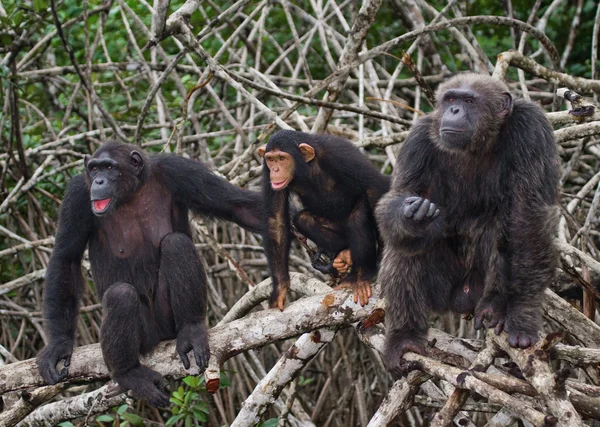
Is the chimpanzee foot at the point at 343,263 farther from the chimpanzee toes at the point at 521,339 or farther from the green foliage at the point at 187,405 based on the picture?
the chimpanzee toes at the point at 521,339

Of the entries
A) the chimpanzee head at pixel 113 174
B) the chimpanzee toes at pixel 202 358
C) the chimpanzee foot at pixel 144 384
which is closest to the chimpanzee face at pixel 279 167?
the chimpanzee head at pixel 113 174

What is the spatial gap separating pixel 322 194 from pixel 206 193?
1047mm

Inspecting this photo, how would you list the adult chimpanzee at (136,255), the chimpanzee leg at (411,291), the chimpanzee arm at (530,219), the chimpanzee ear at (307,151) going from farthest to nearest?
the chimpanzee ear at (307,151) < the adult chimpanzee at (136,255) < the chimpanzee leg at (411,291) < the chimpanzee arm at (530,219)

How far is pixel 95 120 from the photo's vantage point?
1022 cm

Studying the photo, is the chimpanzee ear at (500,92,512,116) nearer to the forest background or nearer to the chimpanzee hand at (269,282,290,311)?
the forest background

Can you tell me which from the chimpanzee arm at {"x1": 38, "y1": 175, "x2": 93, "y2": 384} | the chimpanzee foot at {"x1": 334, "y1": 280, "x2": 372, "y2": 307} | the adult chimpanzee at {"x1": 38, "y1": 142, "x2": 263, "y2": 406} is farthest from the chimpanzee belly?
the chimpanzee foot at {"x1": 334, "y1": 280, "x2": 372, "y2": 307}

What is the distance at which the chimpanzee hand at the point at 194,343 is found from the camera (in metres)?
6.28

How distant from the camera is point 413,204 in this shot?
219 inches

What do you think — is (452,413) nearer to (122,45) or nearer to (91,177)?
(91,177)

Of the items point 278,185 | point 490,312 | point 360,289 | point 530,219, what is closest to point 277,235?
point 278,185

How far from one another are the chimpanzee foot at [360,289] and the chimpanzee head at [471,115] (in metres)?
1.25

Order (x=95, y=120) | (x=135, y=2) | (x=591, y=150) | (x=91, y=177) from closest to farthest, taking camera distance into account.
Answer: (x=91, y=177), (x=591, y=150), (x=95, y=120), (x=135, y=2)

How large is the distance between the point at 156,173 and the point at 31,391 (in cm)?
212

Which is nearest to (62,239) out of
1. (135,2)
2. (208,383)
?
(208,383)
